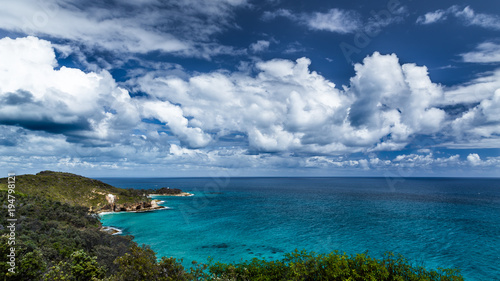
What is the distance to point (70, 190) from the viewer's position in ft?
347

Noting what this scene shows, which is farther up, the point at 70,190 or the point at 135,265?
the point at 135,265

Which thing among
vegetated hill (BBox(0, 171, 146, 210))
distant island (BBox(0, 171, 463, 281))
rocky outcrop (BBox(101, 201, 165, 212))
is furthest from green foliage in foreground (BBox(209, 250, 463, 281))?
rocky outcrop (BBox(101, 201, 165, 212))

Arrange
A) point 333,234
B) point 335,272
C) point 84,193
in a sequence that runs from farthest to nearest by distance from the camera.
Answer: point 84,193, point 333,234, point 335,272

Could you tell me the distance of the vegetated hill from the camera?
3639 inches

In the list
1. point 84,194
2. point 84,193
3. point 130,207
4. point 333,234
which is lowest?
point 130,207

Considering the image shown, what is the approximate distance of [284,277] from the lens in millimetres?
23484

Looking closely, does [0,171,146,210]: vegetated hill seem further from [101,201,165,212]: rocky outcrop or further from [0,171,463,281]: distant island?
[0,171,463,281]: distant island

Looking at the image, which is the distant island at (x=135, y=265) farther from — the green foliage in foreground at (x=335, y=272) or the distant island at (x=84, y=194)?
the distant island at (x=84, y=194)

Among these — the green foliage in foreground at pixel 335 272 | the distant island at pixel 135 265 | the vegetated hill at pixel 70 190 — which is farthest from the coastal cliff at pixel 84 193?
the green foliage in foreground at pixel 335 272

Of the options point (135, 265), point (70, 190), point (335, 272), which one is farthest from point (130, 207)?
point (335, 272)

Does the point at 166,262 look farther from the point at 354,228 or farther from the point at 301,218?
the point at 301,218

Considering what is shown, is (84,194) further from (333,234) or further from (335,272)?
(335,272)

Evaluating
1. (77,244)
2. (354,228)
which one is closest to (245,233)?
(354,228)

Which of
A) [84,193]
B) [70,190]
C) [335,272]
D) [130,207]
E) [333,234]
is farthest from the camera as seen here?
[130,207]
